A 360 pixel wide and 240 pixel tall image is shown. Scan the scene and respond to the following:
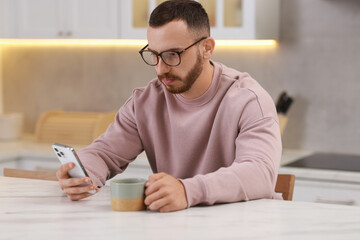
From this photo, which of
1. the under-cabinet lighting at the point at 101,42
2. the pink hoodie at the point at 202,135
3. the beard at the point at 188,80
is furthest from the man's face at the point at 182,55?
the under-cabinet lighting at the point at 101,42

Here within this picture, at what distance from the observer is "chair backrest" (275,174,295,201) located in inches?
72.2

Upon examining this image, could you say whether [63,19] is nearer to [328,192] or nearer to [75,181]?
[328,192]

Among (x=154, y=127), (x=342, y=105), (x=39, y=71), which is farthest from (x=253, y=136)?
(x=39, y=71)

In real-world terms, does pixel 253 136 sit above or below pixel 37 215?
above

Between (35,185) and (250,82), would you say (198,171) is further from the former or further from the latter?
(35,185)

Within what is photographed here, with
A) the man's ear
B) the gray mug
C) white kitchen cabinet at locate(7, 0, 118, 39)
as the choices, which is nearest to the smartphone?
the gray mug

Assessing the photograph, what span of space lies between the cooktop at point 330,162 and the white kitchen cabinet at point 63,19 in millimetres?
1301

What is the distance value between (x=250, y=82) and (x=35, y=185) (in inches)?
30.9

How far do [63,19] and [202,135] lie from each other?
1.80m

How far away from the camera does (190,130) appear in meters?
1.89

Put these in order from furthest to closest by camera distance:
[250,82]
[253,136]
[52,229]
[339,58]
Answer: [339,58], [250,82], [253,136], [52,229]

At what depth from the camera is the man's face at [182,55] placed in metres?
1.67

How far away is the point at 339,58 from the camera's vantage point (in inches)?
124

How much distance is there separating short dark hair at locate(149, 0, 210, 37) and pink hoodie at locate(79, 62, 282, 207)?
0.20m
